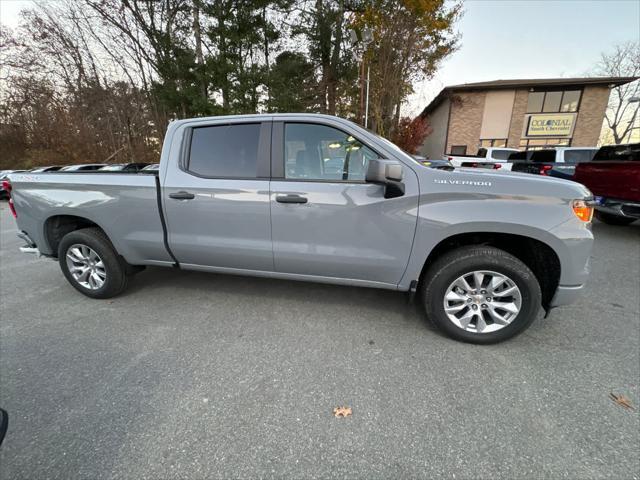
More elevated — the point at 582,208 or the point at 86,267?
the point at 582,208

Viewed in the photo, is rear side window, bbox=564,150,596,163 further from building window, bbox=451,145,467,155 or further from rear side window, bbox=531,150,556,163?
building window, bbox=451,145,467,155

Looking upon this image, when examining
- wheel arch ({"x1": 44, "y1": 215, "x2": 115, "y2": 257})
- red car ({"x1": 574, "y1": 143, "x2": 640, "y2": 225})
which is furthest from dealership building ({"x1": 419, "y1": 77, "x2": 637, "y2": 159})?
wheel arch ({"x1": 44, "y1": 215, "x2": 115, "y2": 257})

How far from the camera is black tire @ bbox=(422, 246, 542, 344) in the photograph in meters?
2.31

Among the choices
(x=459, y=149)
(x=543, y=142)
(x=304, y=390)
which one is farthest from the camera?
(x=459, y=149)

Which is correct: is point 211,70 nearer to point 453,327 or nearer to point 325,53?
point 325,53

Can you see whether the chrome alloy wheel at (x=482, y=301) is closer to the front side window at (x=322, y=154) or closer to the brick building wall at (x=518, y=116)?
the front side window at (x=322, y=154)

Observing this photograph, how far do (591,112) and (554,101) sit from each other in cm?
241

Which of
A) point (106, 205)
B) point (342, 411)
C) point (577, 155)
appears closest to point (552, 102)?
point (577, 155)

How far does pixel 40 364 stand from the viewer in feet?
7.70

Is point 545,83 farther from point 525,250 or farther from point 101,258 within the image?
point 101,258

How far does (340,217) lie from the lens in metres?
2.47

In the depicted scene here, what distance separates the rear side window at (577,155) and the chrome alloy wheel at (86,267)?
1293cm

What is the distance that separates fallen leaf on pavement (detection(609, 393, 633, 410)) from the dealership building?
22132 mm

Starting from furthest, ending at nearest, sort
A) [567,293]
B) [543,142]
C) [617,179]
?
1. [543,142]
2. [617,179]
3. [567,293]
